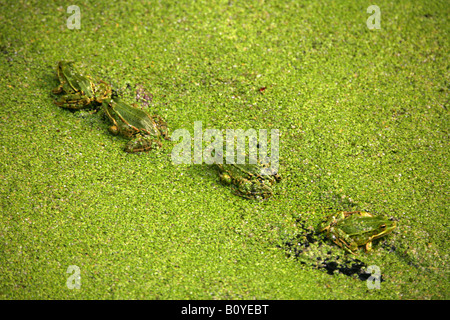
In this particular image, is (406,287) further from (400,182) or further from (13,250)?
(13,250)

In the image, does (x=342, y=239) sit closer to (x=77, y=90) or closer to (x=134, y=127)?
(x=134, y=127)

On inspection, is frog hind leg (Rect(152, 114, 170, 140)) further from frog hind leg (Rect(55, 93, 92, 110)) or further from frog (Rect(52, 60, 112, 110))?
frog hind leg (Rect(55, 93, 92, 110))

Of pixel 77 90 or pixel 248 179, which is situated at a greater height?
pixel 77 90

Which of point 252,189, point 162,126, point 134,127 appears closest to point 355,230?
point 252,189

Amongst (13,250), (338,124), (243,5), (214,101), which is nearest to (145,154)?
(214,101)

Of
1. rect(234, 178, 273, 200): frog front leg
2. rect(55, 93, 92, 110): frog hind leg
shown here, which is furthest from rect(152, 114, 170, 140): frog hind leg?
rect(234, 178, 273, 200): frog front leg
